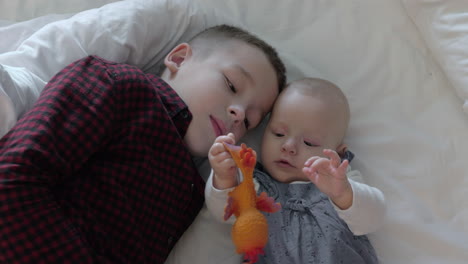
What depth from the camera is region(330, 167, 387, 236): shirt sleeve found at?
3.21 feet

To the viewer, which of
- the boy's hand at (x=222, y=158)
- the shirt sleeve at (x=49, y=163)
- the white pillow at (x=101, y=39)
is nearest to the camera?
the shirt sleeve at (x=49, y=163)

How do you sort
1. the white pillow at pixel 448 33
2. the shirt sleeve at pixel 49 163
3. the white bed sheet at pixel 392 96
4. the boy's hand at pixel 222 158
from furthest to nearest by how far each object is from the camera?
the white pillow at pixel 448 33, the white bed sheet at pixel 392 96, the boy's hand at pixel 222 158, the shirt sleeve at pixel 49 163

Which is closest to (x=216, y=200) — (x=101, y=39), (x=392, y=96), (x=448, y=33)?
(x=101, y=39)

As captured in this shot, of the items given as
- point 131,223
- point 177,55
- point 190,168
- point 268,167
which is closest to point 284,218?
point 268,167

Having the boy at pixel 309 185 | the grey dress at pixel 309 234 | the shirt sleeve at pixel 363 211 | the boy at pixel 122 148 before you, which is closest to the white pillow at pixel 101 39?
the boy at pixel 122 148

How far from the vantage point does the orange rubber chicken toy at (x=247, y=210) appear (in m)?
0.88

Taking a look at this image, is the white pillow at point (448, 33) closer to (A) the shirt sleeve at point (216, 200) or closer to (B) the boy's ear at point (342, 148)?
(B) the boy's ear at point (342, 148)

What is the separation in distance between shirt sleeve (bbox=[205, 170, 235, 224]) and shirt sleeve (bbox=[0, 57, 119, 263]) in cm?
25

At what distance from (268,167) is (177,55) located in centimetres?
37

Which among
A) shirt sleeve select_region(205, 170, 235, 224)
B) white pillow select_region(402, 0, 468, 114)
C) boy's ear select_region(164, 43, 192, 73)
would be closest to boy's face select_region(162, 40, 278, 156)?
boy's ear select_region(164, 43, 192, 73)

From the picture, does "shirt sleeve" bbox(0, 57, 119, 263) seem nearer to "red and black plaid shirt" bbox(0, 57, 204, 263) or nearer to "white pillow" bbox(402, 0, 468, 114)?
"red and black plaid shirt" bbox(0, 57, 204, 263)

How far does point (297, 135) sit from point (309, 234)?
231 millimetres

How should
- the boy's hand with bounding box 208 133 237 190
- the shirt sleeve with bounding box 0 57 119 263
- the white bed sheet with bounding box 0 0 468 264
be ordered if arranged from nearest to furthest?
the shirt sleeve with bounding box 0 57 119 263 → the boy's hand with bounding box 208 133 237 190 → the white bed sheet with bounding box 0 0 468 264

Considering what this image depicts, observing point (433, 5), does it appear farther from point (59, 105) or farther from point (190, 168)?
point (59, 105)
